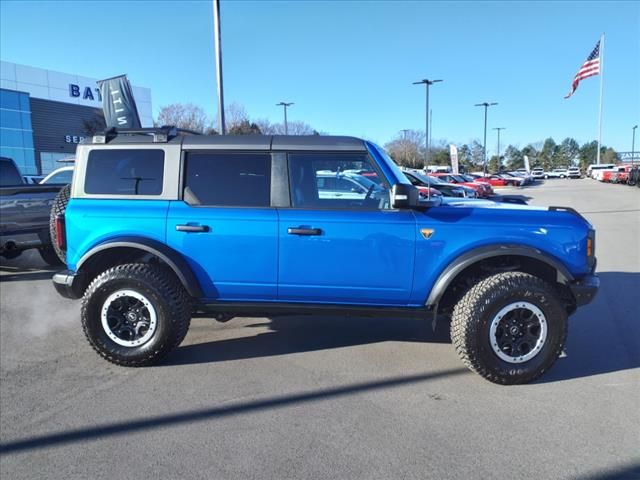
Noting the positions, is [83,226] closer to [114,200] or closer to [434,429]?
[114,200]

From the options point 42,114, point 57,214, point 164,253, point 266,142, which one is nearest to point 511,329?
point 266,142

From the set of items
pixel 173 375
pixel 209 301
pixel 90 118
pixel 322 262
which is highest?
pixel 90 118

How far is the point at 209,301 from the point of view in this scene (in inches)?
170

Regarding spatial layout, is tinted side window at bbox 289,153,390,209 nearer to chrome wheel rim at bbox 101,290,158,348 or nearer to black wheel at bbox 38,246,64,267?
chrome wheel rim at bbox 101,290,158,348

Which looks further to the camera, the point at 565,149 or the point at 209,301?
the point at 565,149

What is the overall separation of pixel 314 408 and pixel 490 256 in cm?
182

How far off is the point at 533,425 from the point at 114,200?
12.5 feet

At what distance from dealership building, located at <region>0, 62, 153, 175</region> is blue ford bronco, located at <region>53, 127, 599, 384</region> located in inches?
1477

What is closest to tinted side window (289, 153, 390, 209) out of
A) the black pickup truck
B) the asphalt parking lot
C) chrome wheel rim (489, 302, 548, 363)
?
chrome wheel rim (489, 302, 548, 363)

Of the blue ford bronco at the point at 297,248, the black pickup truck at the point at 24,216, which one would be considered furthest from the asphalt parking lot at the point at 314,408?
the black pickup truck at the point at 24,216

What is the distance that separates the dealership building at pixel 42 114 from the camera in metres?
36.5

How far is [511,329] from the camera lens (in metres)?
3.95

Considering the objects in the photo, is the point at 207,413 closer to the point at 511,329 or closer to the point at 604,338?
the point at 511,329

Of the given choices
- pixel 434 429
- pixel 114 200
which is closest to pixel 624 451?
pixel 434 429
